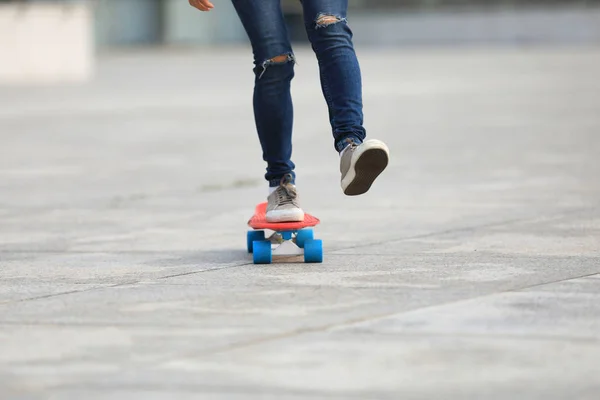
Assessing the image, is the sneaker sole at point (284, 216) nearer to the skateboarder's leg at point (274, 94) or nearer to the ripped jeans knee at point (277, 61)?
the skateboarder's leg at point (274, 94)

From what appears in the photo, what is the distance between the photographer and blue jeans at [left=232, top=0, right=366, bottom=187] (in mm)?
4672

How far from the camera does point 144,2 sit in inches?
2235

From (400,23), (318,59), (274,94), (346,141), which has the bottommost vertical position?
(346,141)

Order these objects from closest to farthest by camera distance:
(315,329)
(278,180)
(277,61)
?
(315,329), (277,61), (278,180)

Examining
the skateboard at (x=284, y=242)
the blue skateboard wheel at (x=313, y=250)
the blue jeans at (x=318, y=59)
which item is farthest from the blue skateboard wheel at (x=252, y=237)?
the blue jeans at (x=318, y=59)

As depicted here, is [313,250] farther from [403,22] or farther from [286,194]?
[403,22]

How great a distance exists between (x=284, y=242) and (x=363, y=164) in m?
0.48

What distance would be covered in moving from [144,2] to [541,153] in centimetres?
4897

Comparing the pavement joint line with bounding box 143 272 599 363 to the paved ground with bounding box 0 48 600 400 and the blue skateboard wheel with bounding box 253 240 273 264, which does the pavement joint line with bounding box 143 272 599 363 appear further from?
the blue skateboard wheel with bounding box 253 240 273 264

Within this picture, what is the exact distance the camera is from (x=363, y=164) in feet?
14.6

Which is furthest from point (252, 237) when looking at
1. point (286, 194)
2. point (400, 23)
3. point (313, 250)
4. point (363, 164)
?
point (400, 23)

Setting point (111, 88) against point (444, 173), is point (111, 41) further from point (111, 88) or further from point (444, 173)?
point (444, 173)

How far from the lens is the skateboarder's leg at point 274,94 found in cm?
475

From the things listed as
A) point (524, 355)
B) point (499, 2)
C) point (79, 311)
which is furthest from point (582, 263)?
point (499, 2)
